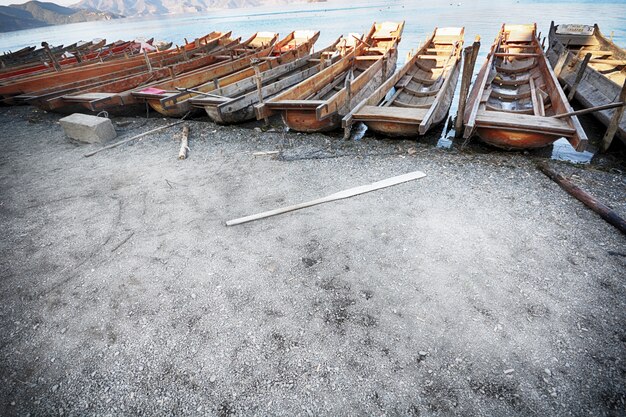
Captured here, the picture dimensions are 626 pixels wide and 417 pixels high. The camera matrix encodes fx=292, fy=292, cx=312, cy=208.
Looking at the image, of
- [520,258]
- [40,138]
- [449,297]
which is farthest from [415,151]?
[40,138]

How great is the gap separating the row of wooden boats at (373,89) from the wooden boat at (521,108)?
24 millimetres

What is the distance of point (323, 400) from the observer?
260cm

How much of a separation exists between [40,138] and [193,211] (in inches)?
274

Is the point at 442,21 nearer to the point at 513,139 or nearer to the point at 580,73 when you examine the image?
the point at 580,73

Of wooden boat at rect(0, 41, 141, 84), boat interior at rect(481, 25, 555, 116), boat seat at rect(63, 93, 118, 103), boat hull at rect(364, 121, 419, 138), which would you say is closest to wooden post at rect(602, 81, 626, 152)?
boat interior at rect(481, 25, 555, 116)

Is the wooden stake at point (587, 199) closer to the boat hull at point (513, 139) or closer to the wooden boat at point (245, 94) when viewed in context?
the boat hull at point (513, 139)

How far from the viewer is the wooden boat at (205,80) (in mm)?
8148

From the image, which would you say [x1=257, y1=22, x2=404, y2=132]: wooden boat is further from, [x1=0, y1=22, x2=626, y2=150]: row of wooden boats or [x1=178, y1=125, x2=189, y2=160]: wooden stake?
[x1=178, y1=125, x2=189, y2=160]: wooden stake

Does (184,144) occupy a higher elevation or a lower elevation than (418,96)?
higher

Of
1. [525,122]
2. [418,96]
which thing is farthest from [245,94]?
[525,122]

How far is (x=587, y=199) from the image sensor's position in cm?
468

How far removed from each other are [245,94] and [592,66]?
12.7m

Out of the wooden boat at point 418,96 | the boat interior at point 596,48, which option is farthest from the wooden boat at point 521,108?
the boat interior at point 596,48

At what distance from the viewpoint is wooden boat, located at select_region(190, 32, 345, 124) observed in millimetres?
7836
